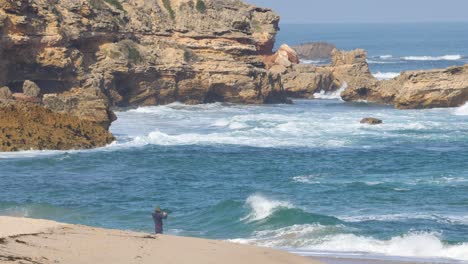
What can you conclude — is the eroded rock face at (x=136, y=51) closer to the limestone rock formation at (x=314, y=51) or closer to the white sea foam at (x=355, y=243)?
the white sea foam at (x=355, y=243)

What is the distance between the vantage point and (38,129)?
3897cm

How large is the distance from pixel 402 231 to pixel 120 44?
110 ft

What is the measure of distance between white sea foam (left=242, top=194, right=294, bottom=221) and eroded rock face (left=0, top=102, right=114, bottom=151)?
1079 cm

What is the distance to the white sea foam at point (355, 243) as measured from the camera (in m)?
24.5

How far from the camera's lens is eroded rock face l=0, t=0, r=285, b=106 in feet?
165

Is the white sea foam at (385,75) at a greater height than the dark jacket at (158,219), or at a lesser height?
lesser

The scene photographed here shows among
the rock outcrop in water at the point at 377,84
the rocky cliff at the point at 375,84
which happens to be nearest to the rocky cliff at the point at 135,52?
the rocky cliff at the point at 375,84

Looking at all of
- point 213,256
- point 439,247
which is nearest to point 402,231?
point 439,247

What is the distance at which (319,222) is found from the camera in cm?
2738

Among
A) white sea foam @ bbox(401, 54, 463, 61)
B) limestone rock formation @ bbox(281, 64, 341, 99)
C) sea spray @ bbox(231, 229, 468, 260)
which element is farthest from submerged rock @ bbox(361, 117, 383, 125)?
white sea foam @ bbox(401, 54, 463, 61)

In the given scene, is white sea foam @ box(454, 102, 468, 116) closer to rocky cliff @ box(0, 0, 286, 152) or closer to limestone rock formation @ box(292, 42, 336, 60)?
rocky cliff @ box(0, 0, 286, 152)

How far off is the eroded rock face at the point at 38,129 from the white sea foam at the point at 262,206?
35.4 feet

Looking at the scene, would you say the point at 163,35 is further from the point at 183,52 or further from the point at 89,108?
the point at 89,108

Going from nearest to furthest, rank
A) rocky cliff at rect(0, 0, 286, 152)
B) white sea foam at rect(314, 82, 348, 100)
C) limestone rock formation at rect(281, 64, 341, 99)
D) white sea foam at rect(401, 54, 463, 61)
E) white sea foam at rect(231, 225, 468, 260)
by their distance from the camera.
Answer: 1. white sea foam at rect(231, 225, 468, 260)
2. rocky cliff at rect(0, 0, 286, 152)
3. limestone rock formation at rect(281, 64, 341, 99)
4. white sea foam at rect(314, 82, 348, 100)
5. white sea foam at rect(401, 54, 463, 61)
